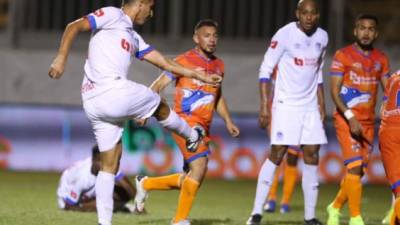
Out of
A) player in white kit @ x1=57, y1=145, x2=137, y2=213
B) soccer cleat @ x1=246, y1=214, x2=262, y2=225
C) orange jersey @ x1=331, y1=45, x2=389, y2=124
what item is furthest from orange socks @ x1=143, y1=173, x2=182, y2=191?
orange jersey @ x1=331, y1=45, x2=389, y2=124

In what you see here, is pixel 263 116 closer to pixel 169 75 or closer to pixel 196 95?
pixel 196 95

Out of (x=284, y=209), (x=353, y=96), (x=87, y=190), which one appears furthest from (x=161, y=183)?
(x=284, y=209)

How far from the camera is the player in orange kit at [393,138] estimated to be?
7.61m

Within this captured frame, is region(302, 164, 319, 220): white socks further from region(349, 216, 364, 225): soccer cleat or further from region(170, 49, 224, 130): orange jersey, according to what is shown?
region(170, 49, 224, 130): orange jersey

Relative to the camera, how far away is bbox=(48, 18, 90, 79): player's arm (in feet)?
22.9

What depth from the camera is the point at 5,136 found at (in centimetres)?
→ 1647

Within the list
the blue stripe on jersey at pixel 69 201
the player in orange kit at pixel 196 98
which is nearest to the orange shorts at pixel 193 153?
the player in orange kit at pixel 196 98

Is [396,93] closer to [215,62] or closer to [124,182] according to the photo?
[215,62]

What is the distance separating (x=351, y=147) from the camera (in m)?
9.29

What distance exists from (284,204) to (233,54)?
16.0 feet

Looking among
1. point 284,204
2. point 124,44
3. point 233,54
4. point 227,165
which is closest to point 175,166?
point 227,165

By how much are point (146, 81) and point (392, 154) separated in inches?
336

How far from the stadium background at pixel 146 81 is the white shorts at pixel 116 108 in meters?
8.08

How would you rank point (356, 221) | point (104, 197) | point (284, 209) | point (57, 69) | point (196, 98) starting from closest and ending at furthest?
point (57, 69)
point (104, 197)
point (196, 98)
point (356, 221)
point (284, 209)
